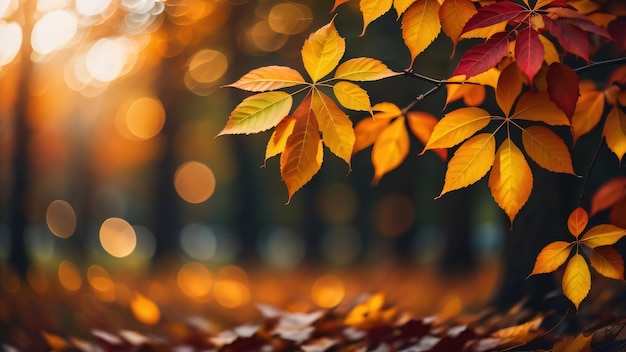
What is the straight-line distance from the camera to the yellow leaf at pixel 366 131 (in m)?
1.24

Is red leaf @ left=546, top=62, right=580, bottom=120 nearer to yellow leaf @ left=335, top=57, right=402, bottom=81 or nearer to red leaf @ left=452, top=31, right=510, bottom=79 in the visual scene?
red leaf @ left=452, top=31, right=510, bottom=79

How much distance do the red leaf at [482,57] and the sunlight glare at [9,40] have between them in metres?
3.10

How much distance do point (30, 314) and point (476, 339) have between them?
1.90 m

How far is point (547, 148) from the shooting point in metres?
0.98

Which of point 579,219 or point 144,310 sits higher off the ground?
point 144,310

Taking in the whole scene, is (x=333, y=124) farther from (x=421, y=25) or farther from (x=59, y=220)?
(x=59, y=220)

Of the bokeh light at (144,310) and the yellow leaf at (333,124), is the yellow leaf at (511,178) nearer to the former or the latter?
the yellow leaf at (333,124)

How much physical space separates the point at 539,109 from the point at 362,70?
314 mm

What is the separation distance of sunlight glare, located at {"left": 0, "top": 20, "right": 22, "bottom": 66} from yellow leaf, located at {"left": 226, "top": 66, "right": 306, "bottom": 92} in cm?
283

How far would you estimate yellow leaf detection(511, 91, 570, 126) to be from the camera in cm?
97

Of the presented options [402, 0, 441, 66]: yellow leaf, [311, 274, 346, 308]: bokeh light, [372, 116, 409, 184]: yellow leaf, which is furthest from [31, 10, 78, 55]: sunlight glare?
[402, 0, 441, 66]: yellow leaf

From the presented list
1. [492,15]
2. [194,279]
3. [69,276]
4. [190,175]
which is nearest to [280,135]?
[492,15]

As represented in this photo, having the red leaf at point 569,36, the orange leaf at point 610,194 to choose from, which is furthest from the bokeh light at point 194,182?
the red leaf at point 569,36

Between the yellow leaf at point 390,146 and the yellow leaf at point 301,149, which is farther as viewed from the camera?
the yellow leaf at point 390,146
